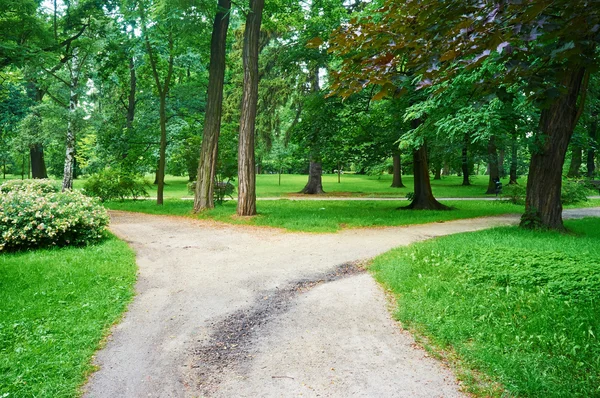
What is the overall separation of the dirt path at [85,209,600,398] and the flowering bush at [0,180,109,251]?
161 centimetres

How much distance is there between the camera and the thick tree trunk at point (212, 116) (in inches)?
570

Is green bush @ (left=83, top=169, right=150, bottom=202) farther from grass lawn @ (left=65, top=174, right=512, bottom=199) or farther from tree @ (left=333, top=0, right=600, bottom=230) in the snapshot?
tree @ (left=333, top=0, right=600, bottom=230)

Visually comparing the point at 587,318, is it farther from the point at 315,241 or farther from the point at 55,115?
the point at 55,115

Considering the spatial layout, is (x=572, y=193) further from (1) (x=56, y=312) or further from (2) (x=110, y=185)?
(2) (x=110, y=185)

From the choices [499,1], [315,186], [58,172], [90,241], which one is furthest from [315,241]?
[58,172]

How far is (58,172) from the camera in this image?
44.1 metres

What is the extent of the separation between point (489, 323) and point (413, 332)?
81 centimetres

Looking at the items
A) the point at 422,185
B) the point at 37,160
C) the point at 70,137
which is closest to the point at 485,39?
the point at 422,185

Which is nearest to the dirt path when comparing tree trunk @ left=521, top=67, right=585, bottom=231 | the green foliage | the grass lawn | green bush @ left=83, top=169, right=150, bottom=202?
tree trunk @ left=521, top=67, right=585, bottom=231

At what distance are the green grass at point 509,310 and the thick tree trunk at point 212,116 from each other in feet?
28.4

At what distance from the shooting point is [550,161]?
9977mm

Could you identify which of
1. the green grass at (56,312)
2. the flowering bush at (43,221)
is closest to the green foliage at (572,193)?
the green grass at (56,312)

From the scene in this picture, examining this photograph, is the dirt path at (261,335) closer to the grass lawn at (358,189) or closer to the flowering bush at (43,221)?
the flowering bush at (43,221)

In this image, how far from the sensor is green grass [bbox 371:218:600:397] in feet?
11.3
